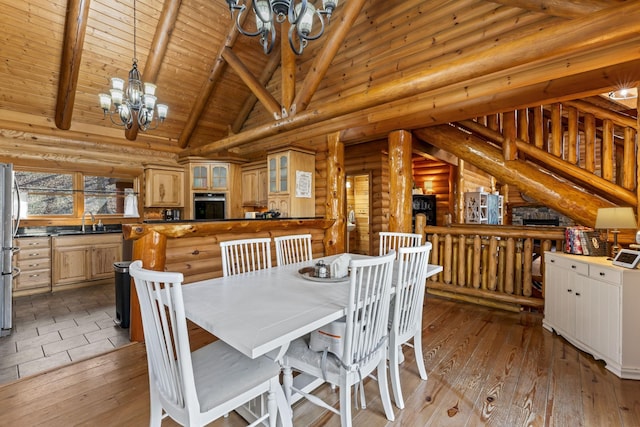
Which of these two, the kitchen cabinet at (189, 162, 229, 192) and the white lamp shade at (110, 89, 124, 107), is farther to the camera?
the kitchen cabinet at (189, 162, 229, 192)

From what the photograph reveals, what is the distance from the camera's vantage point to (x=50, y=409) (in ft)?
6.27

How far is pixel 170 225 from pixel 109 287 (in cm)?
329

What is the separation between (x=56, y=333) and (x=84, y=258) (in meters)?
2.17

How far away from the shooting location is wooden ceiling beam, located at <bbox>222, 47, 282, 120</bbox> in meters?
4.84

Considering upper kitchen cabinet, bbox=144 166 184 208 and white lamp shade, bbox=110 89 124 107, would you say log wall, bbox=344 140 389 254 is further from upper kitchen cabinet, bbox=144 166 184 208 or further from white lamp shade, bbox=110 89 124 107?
white lamp shade, bbox=110 89 124 107

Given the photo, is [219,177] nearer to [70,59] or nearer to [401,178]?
[70,59]

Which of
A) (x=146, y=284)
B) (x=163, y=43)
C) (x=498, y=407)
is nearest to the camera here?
(x=146, y=284)

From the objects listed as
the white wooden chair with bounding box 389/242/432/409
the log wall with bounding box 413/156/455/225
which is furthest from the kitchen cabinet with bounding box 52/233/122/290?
the log wall with bounding box 413/156/455/225

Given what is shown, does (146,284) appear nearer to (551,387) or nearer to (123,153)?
(551,387)

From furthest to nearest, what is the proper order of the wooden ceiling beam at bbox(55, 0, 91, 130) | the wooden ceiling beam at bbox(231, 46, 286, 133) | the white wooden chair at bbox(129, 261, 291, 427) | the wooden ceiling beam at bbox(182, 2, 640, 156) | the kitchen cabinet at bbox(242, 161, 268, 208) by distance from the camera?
1. the kitchen cabinet at bbox(242, 161, 268, 208)
2. the wooden ceiling beam at bbox(231, 46, 286, 133)
3. the wooden ceiling beam at bbox(55, 0, 91, 130)
4. the wooden ceiling beam at bbox(182, 2, 640, 156)
5. the white wooden chair at bbox(129, 261, 291, 427)

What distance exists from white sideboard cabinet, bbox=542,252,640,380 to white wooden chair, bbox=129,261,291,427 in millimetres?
2675

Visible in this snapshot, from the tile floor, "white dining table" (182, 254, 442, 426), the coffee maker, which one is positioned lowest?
the tile floor

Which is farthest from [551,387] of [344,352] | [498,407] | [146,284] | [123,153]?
[123,153]

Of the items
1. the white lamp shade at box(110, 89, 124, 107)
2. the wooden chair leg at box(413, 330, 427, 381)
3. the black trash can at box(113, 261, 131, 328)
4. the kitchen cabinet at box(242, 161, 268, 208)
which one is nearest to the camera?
the wooden chair leg at box(413, 330, 427, 381)
